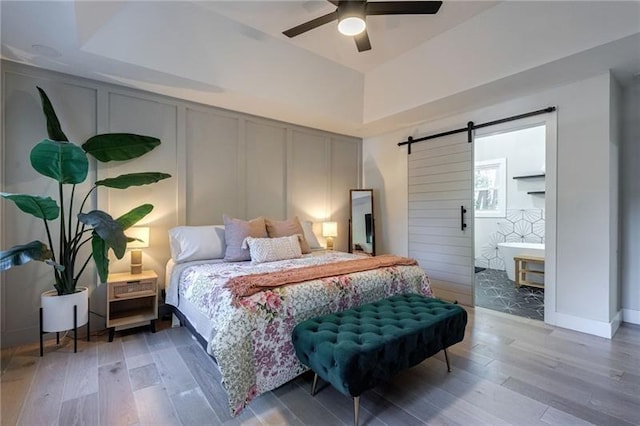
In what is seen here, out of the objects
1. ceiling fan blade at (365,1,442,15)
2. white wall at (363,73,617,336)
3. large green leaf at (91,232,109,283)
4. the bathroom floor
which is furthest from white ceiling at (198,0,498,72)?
the bathroom floor

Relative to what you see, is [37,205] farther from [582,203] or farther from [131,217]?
[582,203]

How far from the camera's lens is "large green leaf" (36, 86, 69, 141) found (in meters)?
2.70

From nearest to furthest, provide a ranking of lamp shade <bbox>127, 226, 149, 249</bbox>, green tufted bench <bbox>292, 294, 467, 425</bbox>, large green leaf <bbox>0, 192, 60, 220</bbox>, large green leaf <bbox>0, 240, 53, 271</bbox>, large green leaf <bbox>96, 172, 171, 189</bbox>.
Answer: green tufted bench <bbox>292, 294, 467, 425</bbox> < large green leaf <bbox>0, 240, 53, 271</bbox> < large green leaf <bbox>0, 192, 60, 220</bbox> < large green leaf <bbox>96, 172, 171, 189</bbox> < lamp shade <bbox>127, 226, 149, 249</bbox>

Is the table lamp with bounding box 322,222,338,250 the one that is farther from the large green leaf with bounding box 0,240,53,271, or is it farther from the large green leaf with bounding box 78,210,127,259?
the large green leaf with bounding box 0,240,53,271

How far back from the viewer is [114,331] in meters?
2.90

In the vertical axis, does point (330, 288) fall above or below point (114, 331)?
above

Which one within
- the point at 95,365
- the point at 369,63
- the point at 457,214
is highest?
the point at 369,63

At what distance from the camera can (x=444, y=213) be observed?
4242 millimetres

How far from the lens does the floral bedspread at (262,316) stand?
5.98 feet

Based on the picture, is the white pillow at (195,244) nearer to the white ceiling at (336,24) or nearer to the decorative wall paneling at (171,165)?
the decorative wall paneling at (171,165)

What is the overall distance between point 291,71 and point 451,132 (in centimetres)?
232

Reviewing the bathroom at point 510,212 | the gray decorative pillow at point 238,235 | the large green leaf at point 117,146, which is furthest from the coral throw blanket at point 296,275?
the bathroom at point 510,212

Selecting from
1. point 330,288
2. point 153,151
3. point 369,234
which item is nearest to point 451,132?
point 369,234

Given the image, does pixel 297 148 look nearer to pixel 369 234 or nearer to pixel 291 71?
pixel 291 71
